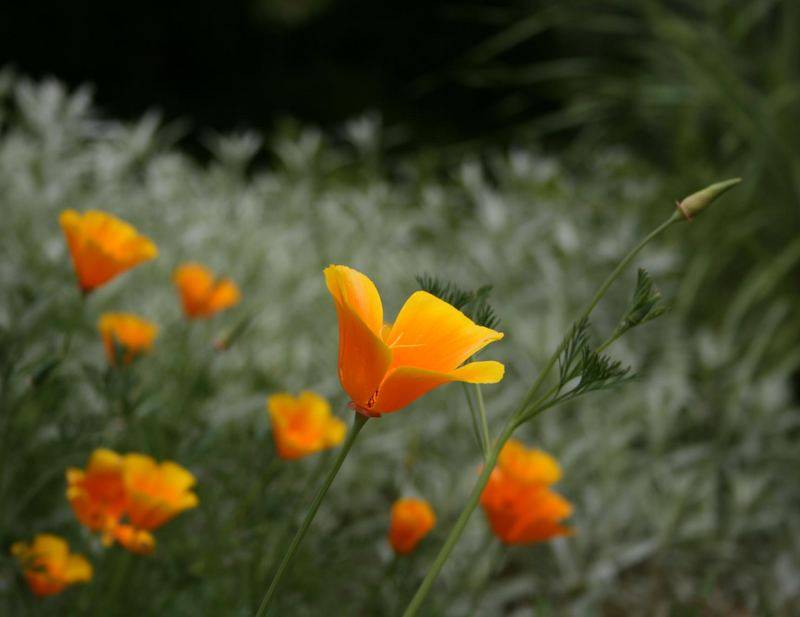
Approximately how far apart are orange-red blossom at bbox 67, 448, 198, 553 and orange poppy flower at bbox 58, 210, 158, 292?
0.62 ft

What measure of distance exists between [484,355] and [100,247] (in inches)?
47.3

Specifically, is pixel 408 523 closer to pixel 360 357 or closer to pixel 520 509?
pixel 520 509

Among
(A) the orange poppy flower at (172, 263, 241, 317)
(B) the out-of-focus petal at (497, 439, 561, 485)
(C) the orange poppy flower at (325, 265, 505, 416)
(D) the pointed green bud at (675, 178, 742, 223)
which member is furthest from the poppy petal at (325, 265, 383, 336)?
(A) the orange poppy flower at (172, 263, 241, 317)

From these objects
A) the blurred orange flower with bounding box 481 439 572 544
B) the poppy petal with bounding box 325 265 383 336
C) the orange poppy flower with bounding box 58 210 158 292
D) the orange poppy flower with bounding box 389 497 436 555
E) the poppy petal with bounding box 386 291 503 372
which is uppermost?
the orange poppy flower with bounding box 58 210 158 292

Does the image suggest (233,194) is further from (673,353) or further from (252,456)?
(252,456)

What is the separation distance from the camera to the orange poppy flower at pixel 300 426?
3.45 ft

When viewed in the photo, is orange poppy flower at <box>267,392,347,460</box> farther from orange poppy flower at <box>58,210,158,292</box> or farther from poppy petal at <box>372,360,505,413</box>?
poppy petal at <box>372,360,505,413</box>

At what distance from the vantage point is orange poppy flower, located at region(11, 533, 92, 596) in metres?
0.92

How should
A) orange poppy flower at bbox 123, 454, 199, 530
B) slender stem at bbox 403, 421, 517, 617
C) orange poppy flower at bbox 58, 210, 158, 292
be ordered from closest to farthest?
slender stem at bbox 403, 421, 517, 617, orange poppy flower at bbox 123, 454, 199, 530, orange poppy flower at bbox 58, 210, 158, 292

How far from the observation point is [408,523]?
1.00 meters

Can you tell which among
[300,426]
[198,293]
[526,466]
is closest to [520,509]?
[526,466]

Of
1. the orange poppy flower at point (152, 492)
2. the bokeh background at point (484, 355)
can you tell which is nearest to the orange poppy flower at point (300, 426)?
the bokeh background at point (484, 355)

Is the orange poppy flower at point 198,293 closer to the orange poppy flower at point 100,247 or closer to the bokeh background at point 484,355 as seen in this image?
the bokeh background at point 484,355

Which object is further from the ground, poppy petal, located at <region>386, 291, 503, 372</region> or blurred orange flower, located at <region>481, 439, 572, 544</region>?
poppy petal, located at <region>386, 291, 503, 372</region>
